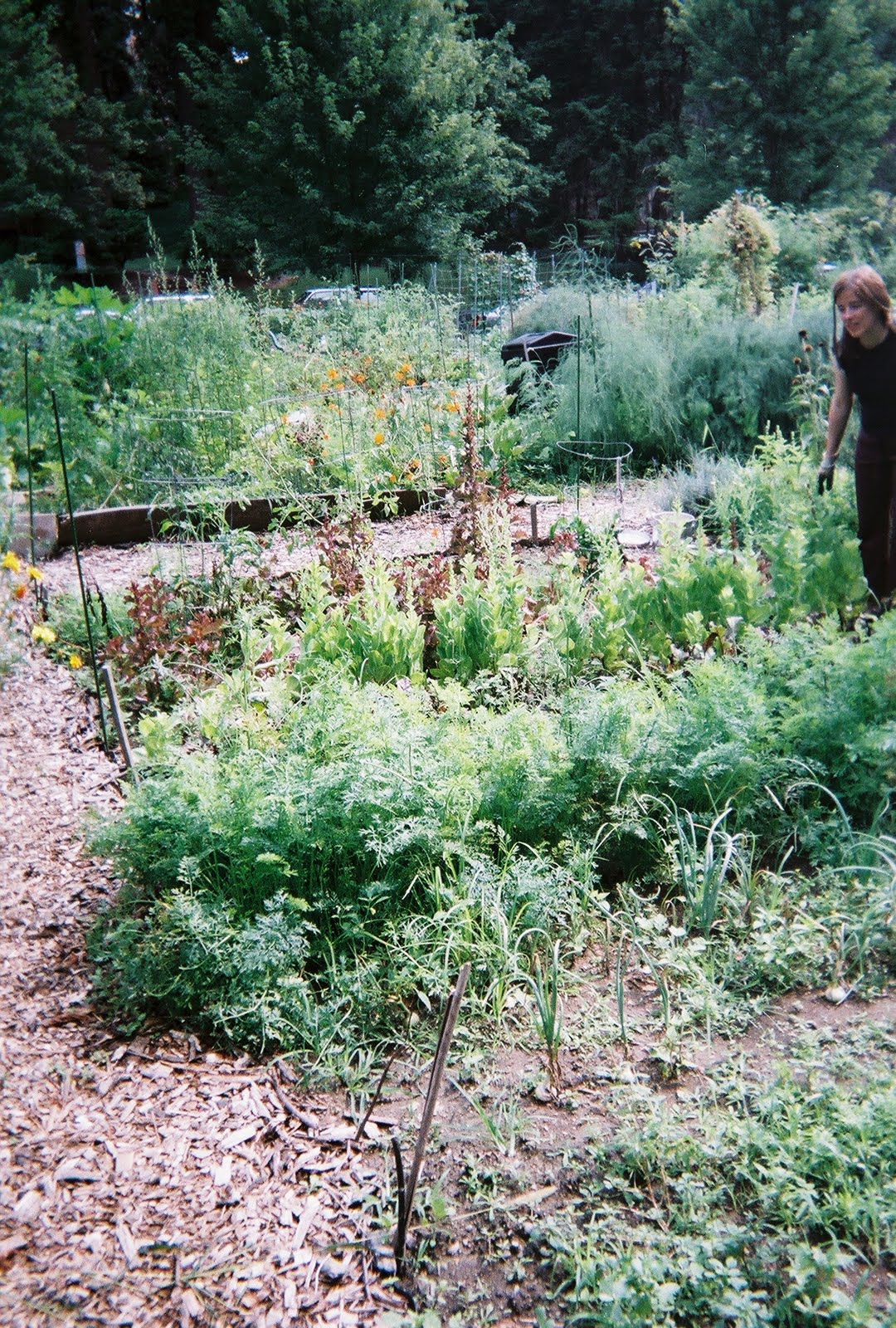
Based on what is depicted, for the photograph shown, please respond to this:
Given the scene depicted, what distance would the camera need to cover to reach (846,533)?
4656 millimetres

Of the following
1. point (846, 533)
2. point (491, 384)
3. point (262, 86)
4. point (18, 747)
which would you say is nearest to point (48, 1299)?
point (18, 747)

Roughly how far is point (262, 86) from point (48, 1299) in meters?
21.3

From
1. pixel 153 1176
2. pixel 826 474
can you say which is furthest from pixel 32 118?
pixel 153 1176

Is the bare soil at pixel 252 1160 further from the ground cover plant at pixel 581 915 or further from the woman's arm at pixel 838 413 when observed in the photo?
the woman's arm at pixel 838 413

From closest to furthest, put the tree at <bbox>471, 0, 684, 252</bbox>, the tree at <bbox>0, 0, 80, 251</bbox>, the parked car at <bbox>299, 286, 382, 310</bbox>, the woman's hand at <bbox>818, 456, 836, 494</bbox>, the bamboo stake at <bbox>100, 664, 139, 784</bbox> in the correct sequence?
1. the bamboo stake at <bbox>100, 664, 139, 784</bbox>
2. the woman's hand at <bbox>818, 456, 836, 494</bbox>
3. the parked car at <bbox>299, 286, 382, 310</bbox>
4. the tree at <bbox>0, 0, 80, 251</bbox>
5. the tree at <bbox>471, 0, 684, 252</bbox>

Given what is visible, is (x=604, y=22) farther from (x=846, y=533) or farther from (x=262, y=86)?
(x=846, y=533)

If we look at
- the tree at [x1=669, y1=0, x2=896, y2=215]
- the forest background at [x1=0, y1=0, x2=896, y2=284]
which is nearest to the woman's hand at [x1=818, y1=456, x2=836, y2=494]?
the forest background at [x1=0, y1=0, x2=896, y2=284]

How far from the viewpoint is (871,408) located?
4387 mm

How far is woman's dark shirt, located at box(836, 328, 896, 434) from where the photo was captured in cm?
427

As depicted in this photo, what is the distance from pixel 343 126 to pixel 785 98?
895 cm

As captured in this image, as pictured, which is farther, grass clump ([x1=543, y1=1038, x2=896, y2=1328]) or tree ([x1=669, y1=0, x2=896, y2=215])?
tree ([x1=669, y1=0, x2=896, y2=215])

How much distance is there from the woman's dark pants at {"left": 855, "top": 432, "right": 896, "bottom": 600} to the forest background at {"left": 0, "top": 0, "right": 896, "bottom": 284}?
1212 centimetres

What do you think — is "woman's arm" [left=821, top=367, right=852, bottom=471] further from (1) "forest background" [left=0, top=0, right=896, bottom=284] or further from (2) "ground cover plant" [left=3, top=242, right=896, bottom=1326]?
(1) "forest background" [left=0, top=0, right=896, bottom=284]

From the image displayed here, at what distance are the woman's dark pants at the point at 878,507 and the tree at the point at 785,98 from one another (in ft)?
55.8
